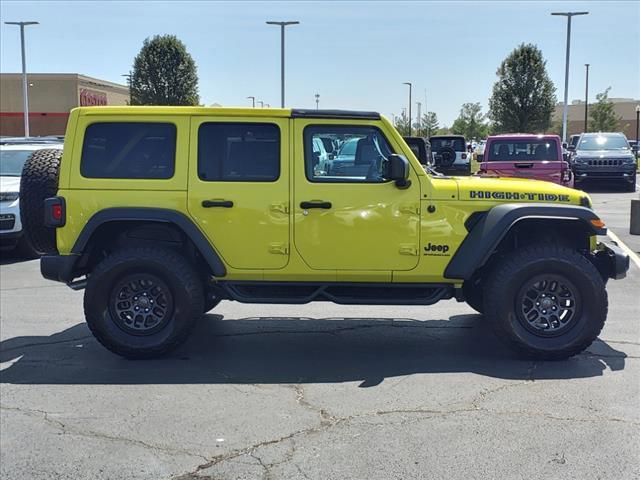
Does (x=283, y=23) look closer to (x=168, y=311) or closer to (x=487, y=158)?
(x=487, y=158)

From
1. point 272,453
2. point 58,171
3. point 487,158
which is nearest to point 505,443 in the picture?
point 272,453

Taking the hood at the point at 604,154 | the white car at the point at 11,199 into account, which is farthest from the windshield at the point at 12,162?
the hood at the point at 604,154

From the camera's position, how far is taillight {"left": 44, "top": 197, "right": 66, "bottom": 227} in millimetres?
5551

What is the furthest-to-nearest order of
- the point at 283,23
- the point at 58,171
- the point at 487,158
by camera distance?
the point at 283,23 < the point at 487,158 < the point at 58,171

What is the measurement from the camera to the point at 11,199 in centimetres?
1060

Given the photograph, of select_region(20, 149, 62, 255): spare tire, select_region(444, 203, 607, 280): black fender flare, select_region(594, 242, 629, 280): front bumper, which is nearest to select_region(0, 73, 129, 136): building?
select_region(20, 149, 62, 255): spare tire

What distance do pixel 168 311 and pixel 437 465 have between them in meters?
2.75

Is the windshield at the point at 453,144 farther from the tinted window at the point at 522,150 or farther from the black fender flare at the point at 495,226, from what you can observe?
the black fender flare at the point at 495,226

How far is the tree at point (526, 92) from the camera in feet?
129

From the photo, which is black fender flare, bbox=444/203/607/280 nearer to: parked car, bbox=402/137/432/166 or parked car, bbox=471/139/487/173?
parked car, bbox=402/137/432/166

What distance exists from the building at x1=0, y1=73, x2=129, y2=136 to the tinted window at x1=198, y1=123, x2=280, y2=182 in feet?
160

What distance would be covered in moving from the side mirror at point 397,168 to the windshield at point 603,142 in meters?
19.0

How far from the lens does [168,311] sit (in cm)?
567

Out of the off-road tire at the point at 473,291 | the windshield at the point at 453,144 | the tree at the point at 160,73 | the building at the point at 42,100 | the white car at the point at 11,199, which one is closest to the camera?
the off-road tire at the point at 473,291
